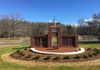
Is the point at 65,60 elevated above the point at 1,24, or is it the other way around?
the point at 1,24

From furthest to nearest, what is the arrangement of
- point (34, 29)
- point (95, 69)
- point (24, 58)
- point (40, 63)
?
point (34, 29) < point (24, 58) < point (40, 63) < point (95, 69)

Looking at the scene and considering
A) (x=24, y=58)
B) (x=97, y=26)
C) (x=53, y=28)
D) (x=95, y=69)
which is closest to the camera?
(x=95, y=69)

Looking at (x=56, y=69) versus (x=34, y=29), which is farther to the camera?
(x=34, y=29)

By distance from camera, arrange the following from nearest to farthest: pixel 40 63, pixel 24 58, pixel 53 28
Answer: pixel 40 63 < pixel 24 58 < pixel 53 28

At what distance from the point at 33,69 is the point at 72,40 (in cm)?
1424

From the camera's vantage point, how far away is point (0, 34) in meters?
73.4

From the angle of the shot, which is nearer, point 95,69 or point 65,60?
point 95,69

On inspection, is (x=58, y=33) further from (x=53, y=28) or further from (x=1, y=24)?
(x=1, y=24)

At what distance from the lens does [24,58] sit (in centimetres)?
1872

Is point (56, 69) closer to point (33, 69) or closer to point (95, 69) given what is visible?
point (33, 69)

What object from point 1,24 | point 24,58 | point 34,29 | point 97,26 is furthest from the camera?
point 34,29

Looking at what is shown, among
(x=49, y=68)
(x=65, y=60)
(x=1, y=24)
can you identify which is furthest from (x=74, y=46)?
(x=1, y=24)

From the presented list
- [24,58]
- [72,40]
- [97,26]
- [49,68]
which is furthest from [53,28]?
[97,26]

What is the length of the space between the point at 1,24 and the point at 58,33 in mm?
49541
